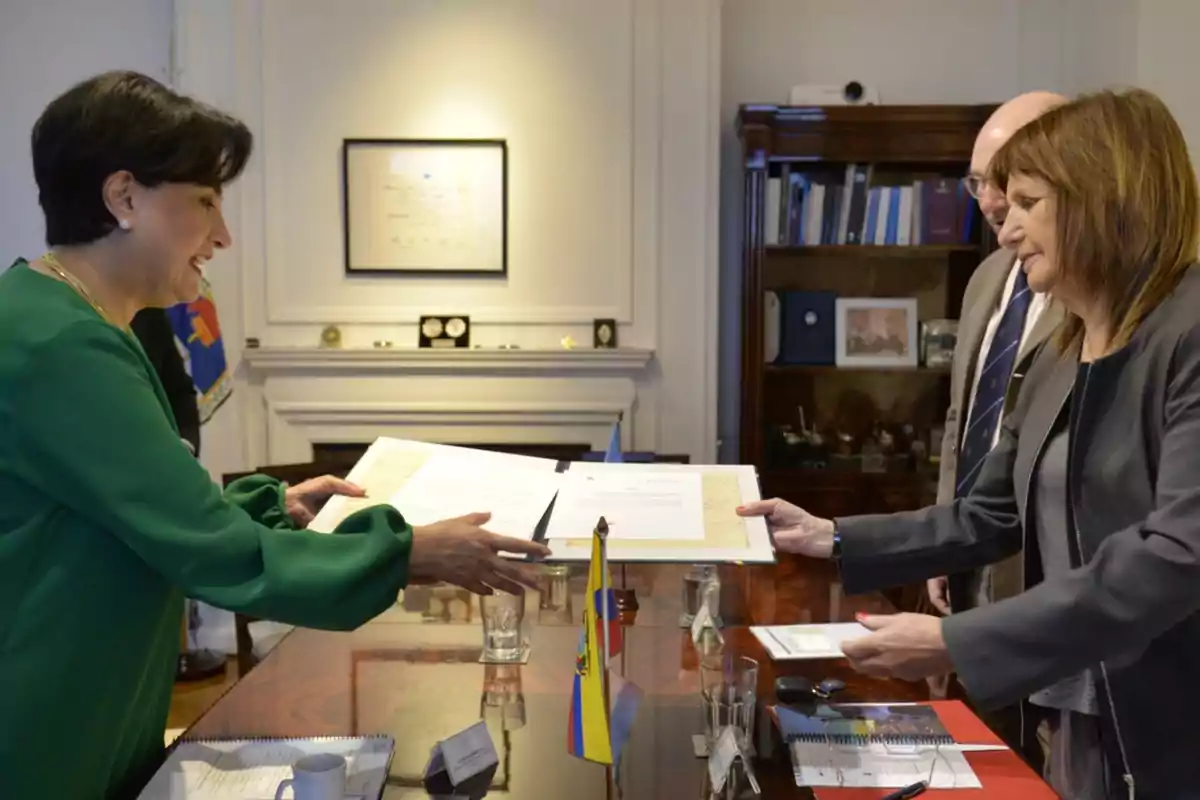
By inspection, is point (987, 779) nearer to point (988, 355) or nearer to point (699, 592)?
point (699, 592)

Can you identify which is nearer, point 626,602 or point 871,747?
point 871,747

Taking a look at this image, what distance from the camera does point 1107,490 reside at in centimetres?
131

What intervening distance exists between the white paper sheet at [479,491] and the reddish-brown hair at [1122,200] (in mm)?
769

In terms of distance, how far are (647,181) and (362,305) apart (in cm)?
116

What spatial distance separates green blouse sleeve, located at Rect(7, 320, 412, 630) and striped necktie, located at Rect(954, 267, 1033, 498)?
1.52m

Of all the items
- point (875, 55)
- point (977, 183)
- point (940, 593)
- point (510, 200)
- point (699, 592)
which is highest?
point (875, 55)

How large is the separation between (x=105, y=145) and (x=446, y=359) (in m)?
2.72

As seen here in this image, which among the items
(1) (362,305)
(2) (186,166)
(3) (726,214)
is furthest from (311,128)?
(2) (186,166)

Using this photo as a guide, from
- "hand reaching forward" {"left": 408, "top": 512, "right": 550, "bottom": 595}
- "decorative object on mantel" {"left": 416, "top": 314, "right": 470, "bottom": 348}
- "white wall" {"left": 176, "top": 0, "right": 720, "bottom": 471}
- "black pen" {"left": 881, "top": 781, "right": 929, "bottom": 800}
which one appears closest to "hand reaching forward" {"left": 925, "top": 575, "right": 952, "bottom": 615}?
"black pen" {"left": 881, "top": 781, "right": 929, "bottom": 800}

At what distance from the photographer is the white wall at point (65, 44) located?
4152 millimetres

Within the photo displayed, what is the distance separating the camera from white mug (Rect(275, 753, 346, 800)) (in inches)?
41.8

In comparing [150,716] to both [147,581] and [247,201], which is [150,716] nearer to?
[147,581]

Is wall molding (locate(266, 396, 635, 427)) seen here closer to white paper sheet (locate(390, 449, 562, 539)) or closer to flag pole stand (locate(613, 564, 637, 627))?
flag pole stand (locate(613, 564, 637, 627))

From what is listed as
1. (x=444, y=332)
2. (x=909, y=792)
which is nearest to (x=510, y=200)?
(x=444, y=332)
